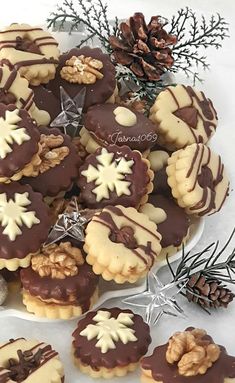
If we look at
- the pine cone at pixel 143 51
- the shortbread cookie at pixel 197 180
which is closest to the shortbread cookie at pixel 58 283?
the shortbread cookie at pixel 197 180

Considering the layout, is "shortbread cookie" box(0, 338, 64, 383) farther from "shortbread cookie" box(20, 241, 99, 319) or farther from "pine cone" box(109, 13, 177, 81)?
"pine cone" box(109, 13, 177, 81)

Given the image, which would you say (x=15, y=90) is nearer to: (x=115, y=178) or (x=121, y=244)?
(x=115, y=178)

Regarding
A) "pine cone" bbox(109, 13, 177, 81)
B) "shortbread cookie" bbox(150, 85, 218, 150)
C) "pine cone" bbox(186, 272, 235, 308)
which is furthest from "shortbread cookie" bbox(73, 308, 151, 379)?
"pine cone" bbox(109, 13, 177, 81)

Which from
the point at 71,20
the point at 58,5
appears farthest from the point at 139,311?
the point at 58,5

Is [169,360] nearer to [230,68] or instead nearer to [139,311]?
[139,311]

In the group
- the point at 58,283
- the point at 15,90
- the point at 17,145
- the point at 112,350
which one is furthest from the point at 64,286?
the point at 15,90

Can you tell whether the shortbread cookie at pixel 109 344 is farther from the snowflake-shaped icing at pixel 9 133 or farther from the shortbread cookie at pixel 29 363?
the snowflake-shaped icing at pixel 9 133

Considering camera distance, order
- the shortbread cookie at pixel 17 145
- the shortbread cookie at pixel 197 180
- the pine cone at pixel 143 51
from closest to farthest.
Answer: the shortbread cookie at pixel 17 145 → the shortbread cookie at pixel 197 180 → the pine cone at pixel 143 51
